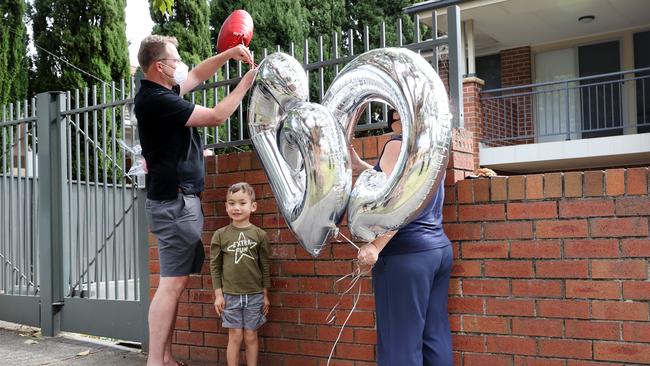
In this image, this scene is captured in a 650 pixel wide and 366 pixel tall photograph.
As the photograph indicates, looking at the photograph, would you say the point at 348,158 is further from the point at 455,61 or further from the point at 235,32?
the point at 235,32

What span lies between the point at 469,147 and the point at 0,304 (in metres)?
4.62

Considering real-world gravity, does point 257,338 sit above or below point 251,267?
below

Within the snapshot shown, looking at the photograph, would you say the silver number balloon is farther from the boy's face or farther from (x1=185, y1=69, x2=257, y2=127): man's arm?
the boy's face

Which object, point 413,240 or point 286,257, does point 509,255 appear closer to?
point 413,240

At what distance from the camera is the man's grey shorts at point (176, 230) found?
156 inches

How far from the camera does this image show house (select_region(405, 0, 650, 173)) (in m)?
11.5

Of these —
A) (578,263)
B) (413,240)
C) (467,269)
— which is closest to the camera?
(413,240)

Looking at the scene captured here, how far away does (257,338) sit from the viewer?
13.9ft

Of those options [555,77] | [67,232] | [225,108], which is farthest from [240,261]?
[555,77]

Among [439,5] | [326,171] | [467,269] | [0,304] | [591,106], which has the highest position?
[439,5]

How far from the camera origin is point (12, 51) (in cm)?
1309

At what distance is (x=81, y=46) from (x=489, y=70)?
8.37m

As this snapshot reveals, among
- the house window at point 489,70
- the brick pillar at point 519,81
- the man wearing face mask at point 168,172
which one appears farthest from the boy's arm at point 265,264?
the house window at point 489,70

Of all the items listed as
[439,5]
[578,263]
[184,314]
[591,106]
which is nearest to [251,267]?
[184,314]
